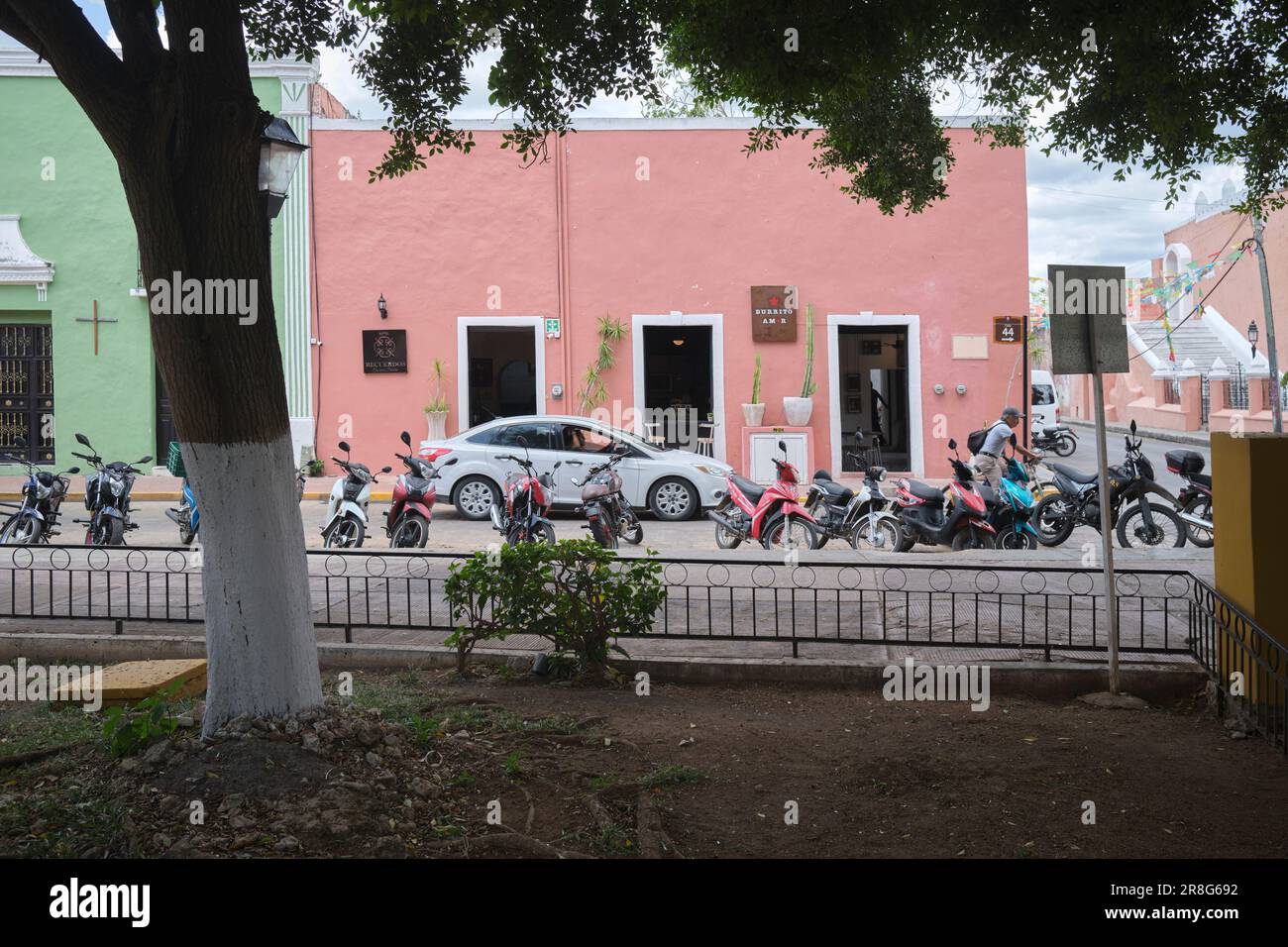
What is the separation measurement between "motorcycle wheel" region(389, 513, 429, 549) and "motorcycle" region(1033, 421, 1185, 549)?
6.59 meters

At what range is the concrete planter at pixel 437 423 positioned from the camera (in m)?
20.0

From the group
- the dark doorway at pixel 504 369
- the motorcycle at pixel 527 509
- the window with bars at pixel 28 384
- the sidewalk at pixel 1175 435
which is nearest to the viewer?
the motorcycle at pixel 527 509

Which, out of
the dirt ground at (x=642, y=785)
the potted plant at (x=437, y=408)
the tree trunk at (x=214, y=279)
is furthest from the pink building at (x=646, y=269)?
the tree trunk at (x=214, y=279)

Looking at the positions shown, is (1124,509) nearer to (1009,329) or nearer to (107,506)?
(1009,329)

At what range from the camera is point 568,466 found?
1580 cm

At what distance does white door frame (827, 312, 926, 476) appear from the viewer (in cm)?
2033

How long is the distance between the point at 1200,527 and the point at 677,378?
11.5 metres

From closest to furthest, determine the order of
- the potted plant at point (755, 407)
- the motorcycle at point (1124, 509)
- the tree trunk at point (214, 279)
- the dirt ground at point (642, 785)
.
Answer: the dirt ground at point (642, 785)
the tree trunk at point (214, 279)
the motorcycle at point (1124, 509)
the potted plant at point (755, 407)

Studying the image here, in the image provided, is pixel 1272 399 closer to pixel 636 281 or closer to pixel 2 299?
pixel 636 281

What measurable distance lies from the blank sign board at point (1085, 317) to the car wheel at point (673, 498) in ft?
29.4

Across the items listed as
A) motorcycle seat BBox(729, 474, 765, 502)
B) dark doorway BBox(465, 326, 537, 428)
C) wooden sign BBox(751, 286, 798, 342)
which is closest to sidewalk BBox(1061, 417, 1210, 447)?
wooden sign BBox(751, 286, 798, 342)

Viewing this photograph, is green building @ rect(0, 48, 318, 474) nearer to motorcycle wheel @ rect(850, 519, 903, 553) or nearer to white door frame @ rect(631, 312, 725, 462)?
white door frame @ rect(631, 312, 725, 462)

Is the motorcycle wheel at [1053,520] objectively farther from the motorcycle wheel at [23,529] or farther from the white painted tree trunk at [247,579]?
the motorcycle wheel at [23,529]

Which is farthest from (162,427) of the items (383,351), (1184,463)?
(1184,463)
